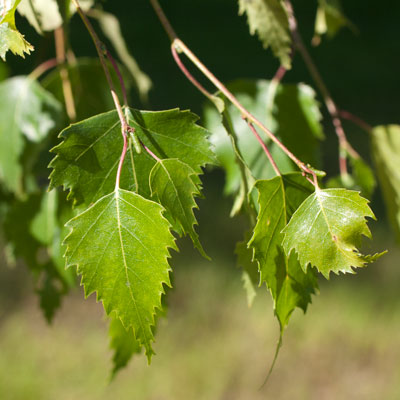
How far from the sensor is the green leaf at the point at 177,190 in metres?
0.44

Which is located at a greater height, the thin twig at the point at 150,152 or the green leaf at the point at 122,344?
the thin twig at the point at 150,152

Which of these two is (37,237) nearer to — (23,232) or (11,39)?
(23,232)

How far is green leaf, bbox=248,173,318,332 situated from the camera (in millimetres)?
455

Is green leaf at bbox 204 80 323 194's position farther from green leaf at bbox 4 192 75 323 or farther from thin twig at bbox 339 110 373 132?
green leaf at bbox 4 192 75 323

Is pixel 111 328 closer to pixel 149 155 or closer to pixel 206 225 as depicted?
pixel 149 155

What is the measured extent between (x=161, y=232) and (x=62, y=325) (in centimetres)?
183

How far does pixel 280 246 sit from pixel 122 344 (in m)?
0.30

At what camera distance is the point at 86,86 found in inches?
31.1

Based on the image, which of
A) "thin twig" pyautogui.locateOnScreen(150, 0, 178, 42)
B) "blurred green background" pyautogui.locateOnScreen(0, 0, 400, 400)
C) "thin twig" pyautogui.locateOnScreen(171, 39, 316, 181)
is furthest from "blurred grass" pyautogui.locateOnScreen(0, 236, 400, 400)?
"thin twig" pyautogui.locateOnScreen(171, 39, 316, 181)

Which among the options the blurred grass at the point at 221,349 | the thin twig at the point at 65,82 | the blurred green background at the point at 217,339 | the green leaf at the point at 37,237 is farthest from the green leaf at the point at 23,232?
the blurred grass at the point at 221,349

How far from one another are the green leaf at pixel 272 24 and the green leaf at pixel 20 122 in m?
0.28

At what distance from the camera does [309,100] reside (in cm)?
77

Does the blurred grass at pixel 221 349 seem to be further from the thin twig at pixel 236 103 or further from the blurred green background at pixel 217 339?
the thin twig at pixel 236 103

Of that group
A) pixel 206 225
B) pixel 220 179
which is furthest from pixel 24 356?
pixel 220 179
